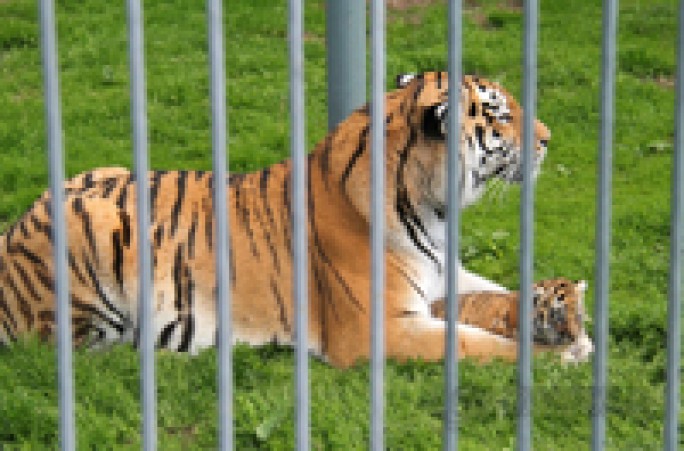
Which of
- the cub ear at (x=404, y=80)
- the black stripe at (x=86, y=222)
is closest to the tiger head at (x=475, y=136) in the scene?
the cub ear at (x=404, y=80)

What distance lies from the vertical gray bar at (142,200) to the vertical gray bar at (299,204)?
239 millimetres

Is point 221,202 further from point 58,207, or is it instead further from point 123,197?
point 123,197

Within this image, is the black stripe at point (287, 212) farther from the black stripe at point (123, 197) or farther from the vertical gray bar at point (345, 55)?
the vertical gray bar at point (345, 55)

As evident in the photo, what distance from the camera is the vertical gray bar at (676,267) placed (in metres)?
2.35

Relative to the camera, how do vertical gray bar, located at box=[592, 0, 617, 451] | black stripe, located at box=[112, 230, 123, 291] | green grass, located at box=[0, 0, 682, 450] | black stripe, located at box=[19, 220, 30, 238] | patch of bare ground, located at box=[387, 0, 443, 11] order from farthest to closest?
patch of bare ground, located at box=[387, 0, 443, 11]
black stripe, located at box=[19, 220, 30, 238]
black stripe, located at box=[112, 230, 123, 291]
green grass, located at box=[0, 0, 682, 450]
vertical gray bar, located at box=[592, 0, 617, 451]

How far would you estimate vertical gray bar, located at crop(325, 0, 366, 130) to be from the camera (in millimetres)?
5316

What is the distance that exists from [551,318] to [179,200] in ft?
4.48

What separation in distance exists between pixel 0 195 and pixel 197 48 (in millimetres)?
2809

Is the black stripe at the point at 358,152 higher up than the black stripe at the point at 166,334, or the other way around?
the black stripe at the point at 358,152

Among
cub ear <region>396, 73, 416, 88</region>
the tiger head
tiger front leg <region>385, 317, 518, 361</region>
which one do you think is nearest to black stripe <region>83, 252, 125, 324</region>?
tiger front leg <region>385, 317, 518, 361</region>

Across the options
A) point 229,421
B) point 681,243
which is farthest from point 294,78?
point 681,243

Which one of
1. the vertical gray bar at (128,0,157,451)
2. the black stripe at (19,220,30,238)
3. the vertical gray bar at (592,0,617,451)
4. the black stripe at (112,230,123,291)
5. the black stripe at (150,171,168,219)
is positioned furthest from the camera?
the black stripe at (150,171,168,219)

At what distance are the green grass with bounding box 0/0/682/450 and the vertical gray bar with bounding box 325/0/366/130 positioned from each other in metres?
0.70

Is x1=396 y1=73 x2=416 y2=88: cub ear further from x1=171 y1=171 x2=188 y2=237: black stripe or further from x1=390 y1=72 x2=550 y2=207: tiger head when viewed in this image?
x1=171 y1=171 x2=188 y2=237: black stripe
